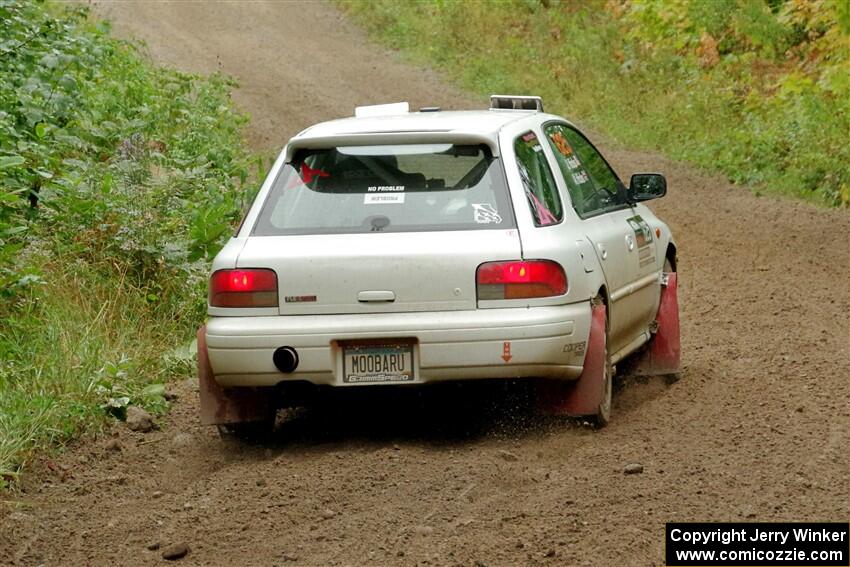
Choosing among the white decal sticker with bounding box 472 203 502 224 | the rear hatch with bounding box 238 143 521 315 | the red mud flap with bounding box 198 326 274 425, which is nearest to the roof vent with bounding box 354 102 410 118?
the rear hatch with bounding box 238 143 521 315

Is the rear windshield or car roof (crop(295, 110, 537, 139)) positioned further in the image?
car roof (crop(295, 110, 537, 139))

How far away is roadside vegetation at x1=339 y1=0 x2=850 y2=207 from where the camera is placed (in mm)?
18141

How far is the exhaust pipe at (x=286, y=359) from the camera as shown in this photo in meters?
6.47

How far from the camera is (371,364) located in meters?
6.49

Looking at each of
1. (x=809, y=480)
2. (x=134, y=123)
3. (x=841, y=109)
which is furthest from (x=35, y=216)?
(x=841, y=109)

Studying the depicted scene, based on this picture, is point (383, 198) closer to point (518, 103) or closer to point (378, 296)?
point (378, 296)

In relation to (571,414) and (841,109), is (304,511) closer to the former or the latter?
(571,414)

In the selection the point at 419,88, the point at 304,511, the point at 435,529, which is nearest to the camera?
the point at 435,529

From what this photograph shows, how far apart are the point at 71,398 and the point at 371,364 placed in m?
2.02

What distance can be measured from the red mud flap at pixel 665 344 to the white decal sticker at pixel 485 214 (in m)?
2.07

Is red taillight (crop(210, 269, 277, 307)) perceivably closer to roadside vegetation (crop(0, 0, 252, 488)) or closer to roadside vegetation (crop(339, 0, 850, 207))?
roadside vegetation (crop(0, 0, 252, 488))

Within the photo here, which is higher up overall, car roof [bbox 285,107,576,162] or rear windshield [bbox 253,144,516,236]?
car roof [bbox 285,107,576,162]

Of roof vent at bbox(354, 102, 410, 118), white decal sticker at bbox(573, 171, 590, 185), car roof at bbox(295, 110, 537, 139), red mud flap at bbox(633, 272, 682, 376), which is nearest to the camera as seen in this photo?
car roof at bbox(295, 110, 537, 139)

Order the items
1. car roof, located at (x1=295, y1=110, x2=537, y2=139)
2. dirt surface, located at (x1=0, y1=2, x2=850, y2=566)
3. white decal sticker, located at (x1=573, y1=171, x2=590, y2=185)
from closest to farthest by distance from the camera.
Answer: dirt surface, located at (x1=0, y1=2, x2=850, y2=566), car roof, located at (x1=295, y1=110, x2=537, y2=139), white decal sticker, located at (x1=573, y1=171, x2=590, y2=185)
